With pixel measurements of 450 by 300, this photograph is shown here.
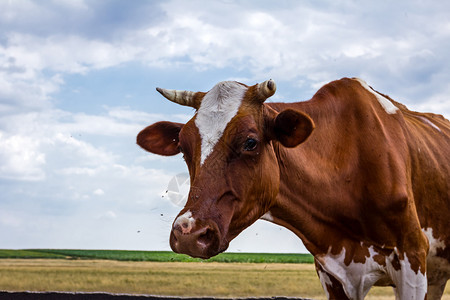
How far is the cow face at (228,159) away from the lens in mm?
4367

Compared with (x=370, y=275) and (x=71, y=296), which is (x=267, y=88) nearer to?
(x=370, y=275)

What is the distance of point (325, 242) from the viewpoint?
20.1ft

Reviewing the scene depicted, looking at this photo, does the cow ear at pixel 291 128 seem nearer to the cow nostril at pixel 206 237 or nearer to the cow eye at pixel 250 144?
the cow eye at pixel 250 144

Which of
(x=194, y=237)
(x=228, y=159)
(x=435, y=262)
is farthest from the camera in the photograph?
(x=435, y=262)

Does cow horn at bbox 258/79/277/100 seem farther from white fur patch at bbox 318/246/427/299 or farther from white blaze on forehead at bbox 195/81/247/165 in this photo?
white fur patch at bbox 318/246/427/299

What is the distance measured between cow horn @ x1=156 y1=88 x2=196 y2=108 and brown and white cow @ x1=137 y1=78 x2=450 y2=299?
0.03ft

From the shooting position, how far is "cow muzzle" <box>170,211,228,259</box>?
4.20m

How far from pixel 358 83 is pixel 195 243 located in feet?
11.1

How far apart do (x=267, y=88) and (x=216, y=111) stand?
523 millimetres

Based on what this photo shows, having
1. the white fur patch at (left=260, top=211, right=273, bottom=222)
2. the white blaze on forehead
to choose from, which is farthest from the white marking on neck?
the white blaze on forehead

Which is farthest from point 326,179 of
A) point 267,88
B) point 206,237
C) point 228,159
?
point 206,237

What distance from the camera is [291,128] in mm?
5023

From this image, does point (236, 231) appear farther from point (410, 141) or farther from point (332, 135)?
point (410, 141)

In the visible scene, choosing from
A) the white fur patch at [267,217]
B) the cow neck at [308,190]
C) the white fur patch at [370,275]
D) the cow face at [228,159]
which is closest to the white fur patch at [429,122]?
the cow neck at [308,190]
